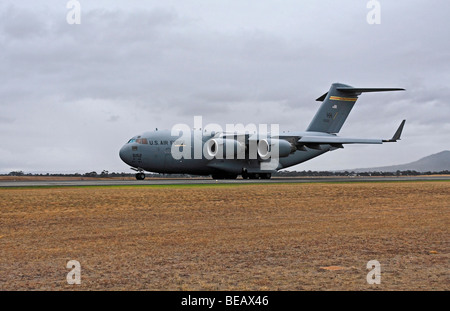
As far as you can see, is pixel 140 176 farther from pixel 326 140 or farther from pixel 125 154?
pixel 326 140

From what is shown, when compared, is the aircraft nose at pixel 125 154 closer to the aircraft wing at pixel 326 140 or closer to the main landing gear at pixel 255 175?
the main landing gear at pixel 255 175

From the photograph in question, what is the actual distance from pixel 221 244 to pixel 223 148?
1427 inches

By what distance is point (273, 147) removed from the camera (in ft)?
156

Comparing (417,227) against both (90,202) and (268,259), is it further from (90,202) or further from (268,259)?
(90,202)

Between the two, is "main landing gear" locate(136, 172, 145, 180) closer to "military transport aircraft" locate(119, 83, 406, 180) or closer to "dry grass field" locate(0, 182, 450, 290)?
"military transport aircraft" locate(119, 83, 406, 180)

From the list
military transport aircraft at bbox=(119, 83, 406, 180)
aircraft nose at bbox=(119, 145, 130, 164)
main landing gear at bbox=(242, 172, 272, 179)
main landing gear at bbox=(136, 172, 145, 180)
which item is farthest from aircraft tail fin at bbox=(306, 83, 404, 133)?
aircraft nose at bbox=(119, 145, 130, 164)

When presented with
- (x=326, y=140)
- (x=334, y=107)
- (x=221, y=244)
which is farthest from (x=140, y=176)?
(x=221, y=244)

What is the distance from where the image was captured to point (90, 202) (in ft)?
67.2

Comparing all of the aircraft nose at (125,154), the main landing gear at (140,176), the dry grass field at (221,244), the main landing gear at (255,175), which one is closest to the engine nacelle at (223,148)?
the main landing gear at (255,175)

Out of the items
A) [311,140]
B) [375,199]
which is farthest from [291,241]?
[311,140]

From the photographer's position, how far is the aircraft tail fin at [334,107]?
2179 inches

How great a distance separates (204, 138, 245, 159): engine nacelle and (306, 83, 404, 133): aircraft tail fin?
37.1 feet
